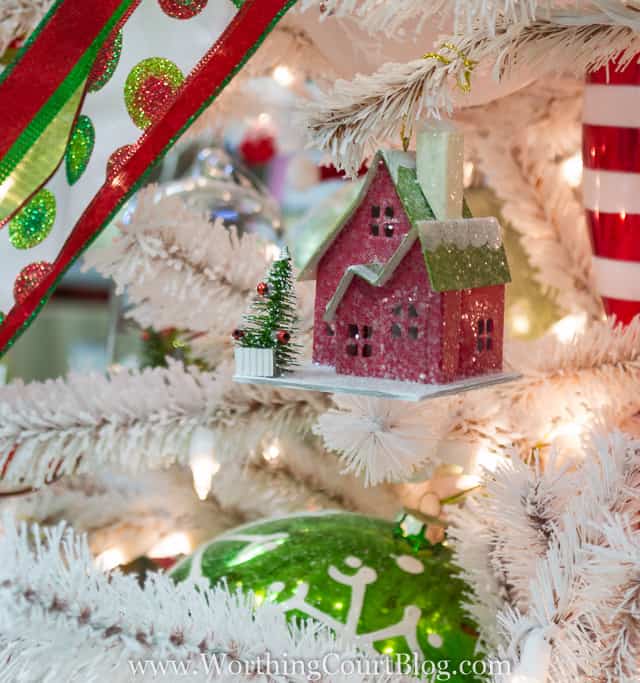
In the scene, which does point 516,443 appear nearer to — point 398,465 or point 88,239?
point 398,465

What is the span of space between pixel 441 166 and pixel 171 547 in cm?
57

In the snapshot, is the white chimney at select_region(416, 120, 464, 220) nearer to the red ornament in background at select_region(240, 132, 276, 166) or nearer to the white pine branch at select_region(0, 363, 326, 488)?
the white pine branch at select_region(0, 363, 326, 488)

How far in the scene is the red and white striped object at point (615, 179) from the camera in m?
0.75

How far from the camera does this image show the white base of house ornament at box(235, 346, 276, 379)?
58cm

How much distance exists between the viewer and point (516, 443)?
2.43 ft

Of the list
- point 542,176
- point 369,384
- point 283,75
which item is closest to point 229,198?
point 283,75

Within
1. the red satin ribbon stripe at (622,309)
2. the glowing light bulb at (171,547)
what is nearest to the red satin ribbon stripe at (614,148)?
the red satin ribbon stripe at (622,309)

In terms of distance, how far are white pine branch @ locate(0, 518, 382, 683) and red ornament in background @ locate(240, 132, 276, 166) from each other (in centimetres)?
180

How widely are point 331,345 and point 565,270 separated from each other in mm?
424

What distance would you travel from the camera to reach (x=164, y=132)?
694 millimetres

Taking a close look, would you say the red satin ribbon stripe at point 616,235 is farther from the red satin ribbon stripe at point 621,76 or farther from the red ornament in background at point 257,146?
the red ornament in background at point 257,146

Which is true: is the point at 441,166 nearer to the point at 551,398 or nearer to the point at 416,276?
the point at 416,276

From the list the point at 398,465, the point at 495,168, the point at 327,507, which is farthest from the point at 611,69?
the point at 327,507

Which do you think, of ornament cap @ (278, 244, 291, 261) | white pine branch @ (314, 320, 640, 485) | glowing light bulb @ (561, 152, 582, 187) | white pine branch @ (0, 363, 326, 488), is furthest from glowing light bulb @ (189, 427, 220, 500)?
glowing light bulb @ (561, 152, 582, 187)
